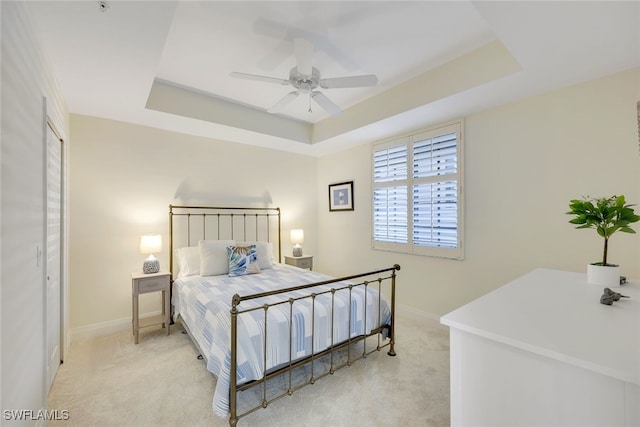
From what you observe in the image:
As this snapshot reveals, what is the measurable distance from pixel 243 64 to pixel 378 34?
132cm

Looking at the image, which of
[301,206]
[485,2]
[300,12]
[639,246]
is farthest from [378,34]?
[301,206]

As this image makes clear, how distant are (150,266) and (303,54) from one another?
113 inches

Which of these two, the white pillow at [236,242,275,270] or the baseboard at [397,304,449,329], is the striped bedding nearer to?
the white pillow at [236,242,275,270]

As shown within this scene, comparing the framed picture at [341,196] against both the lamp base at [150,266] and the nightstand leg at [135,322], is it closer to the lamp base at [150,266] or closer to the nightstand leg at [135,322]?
the lamp base at [150,266]

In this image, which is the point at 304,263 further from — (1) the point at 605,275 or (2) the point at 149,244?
(1) the point at 605,275

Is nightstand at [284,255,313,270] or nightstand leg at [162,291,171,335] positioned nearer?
nightstand leg at [162,291,171,335]

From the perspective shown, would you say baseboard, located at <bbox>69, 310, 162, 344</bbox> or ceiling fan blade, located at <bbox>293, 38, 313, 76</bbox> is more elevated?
ceiling fan blade, located at <bbox>293, 38, 313, 76</bbox>

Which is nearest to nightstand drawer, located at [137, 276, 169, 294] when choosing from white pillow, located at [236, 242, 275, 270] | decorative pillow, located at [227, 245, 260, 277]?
decorative pillow, located at [227, 245, 260, 277]

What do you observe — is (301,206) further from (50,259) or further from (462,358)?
(462,358)

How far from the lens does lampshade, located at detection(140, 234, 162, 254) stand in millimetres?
3184

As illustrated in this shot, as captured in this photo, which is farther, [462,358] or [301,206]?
[301,206]

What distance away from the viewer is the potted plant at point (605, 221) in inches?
61.2

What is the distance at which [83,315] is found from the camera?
3.08 metres

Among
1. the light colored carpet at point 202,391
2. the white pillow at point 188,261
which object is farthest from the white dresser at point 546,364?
the white pillow at point 188,261
